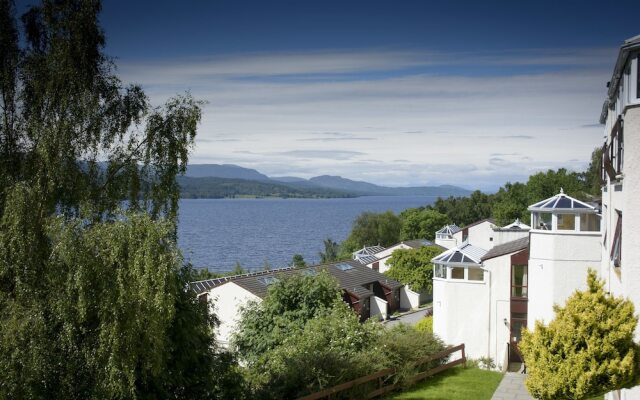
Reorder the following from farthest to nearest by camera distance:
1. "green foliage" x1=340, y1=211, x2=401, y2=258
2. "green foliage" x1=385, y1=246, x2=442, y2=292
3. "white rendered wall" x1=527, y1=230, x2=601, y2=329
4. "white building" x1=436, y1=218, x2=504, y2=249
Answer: "green foliage" x1=340, y1=211, x2=401, y2=258
"white building" x1=436, y1=218, x2=504, y2=249
"green foliage" x1=385, y1=246, x2=442, y2=292
"white rendered wall" x1=527, y1=230, x2=601, y2=329

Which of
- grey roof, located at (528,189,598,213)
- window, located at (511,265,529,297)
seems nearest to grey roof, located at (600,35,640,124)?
grey roof, located at (528,189,598,213)

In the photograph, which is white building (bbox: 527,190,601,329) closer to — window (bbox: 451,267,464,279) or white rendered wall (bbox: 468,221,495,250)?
window (bbox: 451,267,464,279)

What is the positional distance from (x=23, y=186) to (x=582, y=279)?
17337 millimetres

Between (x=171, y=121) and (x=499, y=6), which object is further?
(x=499, y=6)

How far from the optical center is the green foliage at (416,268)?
5428cm

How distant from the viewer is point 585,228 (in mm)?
20750

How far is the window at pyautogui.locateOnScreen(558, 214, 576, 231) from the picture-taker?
20.9 m

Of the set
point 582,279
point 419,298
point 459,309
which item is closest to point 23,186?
point 582,279

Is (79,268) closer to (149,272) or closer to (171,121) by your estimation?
(149,272)

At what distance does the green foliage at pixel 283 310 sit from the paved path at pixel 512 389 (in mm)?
5365

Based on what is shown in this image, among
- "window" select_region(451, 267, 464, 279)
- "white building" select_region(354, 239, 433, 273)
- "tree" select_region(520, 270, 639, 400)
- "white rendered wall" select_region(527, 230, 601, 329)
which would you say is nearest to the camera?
"tree" select_region(520, 270, 639, 400)

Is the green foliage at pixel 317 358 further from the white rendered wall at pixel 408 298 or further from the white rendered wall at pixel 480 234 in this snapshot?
the white rendered wall at pixel 480 234

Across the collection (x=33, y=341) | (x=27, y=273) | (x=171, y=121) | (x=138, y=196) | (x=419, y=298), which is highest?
(x=171, y=121)

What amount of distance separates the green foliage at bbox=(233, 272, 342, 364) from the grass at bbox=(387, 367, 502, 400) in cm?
357
